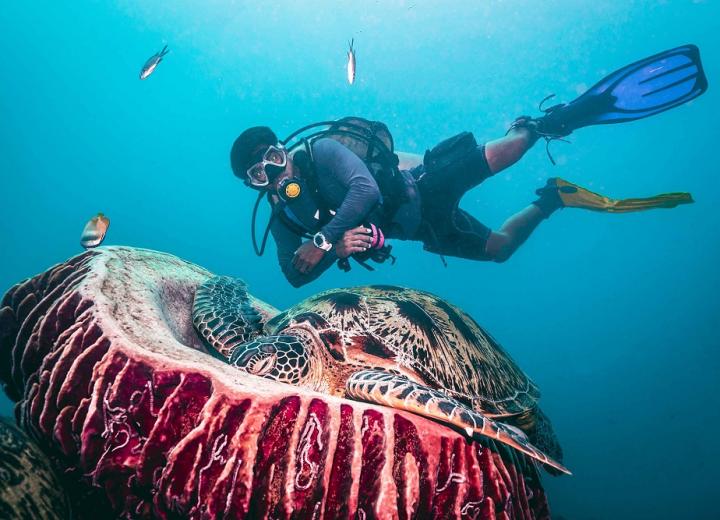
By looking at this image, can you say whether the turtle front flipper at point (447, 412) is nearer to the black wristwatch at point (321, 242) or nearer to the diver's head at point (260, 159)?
the black wristwatch at point (321, 242)

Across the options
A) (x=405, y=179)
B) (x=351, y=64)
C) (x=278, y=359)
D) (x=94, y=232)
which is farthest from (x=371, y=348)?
(x=351, y=64)

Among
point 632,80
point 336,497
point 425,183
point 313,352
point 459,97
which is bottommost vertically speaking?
point 336,497

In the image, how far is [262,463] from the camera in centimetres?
123

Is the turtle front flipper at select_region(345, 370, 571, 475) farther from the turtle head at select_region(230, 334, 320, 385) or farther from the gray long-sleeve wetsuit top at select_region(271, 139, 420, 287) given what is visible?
the gray long-sleeve wetsuit top at select_region(271, 139, 420, 287)

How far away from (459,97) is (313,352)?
68.7 m

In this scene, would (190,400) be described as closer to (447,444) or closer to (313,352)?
(447,444)

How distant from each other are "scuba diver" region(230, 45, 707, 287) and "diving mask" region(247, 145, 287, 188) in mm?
11

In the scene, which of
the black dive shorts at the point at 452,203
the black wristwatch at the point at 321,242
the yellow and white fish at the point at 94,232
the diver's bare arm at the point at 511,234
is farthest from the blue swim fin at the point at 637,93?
the yellow and white fish at the point at 94,232

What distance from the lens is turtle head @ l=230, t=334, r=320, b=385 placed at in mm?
2242

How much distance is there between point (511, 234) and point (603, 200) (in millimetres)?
1679

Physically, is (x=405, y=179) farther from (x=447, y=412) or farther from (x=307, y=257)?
(x=447, y=412)

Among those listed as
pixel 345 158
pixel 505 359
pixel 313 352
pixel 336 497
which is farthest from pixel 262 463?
pixel 345 158

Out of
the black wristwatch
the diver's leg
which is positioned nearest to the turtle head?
the black wristwatch

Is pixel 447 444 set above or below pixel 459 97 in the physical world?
below
